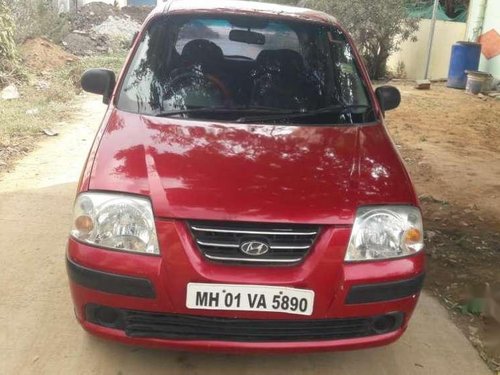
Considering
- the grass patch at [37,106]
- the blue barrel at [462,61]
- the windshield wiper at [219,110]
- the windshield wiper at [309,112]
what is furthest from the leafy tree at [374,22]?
the windshield wiper at [219,110]

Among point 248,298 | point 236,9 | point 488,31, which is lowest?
point 488,31

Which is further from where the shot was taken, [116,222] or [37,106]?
[37,106]

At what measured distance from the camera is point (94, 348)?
282 centimetres

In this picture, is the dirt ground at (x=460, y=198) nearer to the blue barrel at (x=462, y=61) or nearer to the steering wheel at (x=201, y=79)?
the steering wheel at (x=201, y=79)

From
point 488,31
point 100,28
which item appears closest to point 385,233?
point 488,31

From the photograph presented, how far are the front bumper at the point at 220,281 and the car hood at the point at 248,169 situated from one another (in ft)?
0.48

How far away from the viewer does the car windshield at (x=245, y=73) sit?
326 centimetres

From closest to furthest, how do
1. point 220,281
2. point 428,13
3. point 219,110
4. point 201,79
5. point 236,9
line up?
point 220,281 → point 219,110 → point 201,79 → point 236,9 → point 428,13

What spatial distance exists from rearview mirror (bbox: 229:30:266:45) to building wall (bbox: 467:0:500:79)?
10333mm

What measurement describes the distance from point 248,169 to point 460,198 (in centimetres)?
359

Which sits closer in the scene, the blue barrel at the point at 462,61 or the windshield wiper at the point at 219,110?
the windshield wiper at the point at 219,110

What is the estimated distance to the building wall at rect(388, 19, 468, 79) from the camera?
47.4 feet

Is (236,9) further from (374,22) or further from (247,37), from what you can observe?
(374,22)

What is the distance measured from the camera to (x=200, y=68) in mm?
3592
